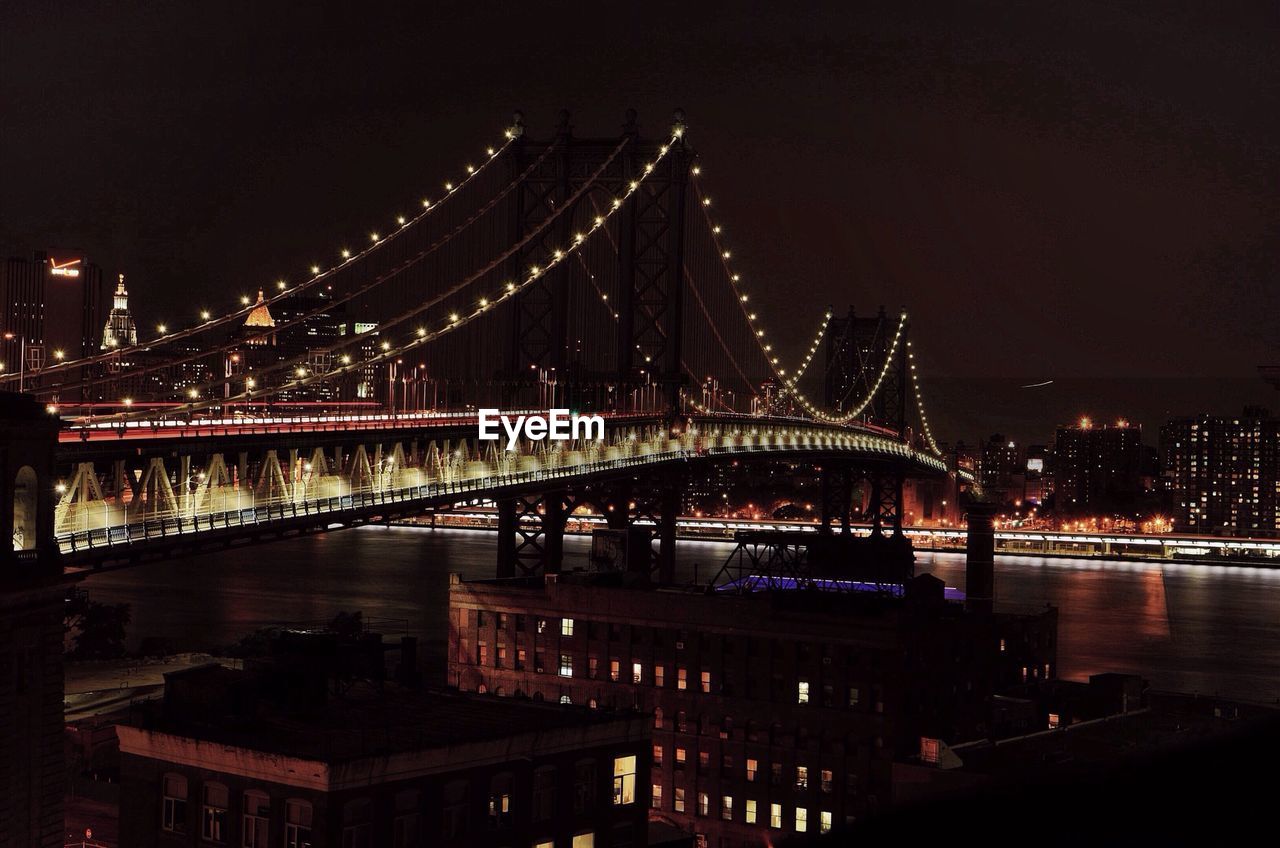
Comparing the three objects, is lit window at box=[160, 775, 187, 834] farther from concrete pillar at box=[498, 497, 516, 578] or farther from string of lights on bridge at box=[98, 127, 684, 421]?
concrete pillar at box=[498, 497, 516, 578]

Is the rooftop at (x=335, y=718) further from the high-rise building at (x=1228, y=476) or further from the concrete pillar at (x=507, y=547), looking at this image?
the high-rise building at (x=1228, y=476)

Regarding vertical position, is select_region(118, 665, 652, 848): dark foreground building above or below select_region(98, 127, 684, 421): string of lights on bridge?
below

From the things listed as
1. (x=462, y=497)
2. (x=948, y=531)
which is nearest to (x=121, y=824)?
(x=462, y=497)

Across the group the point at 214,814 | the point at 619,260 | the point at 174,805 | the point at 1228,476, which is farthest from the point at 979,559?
the point at 1228,476

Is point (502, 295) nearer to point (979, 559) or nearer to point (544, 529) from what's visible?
point (544, 529)

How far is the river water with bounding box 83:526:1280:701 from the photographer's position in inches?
2307

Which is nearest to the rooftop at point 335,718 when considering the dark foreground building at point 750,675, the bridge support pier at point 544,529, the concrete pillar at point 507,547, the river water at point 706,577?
the dark foreground building at point 750,675

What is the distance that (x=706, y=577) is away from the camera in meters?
76.3

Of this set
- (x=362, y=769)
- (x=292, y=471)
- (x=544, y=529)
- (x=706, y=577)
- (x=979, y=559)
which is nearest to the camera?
(x=362, y=769)

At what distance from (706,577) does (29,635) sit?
58740 millimetres

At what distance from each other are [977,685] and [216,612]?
37.8 m

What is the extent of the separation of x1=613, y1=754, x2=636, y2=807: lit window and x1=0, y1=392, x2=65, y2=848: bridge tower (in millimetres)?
6838

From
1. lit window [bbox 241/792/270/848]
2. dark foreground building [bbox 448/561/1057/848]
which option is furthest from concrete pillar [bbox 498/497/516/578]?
lit window [bbox 241/792/270/848]

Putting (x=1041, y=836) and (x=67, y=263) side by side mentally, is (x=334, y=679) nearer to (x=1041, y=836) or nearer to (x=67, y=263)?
(x=1041, y=836)
